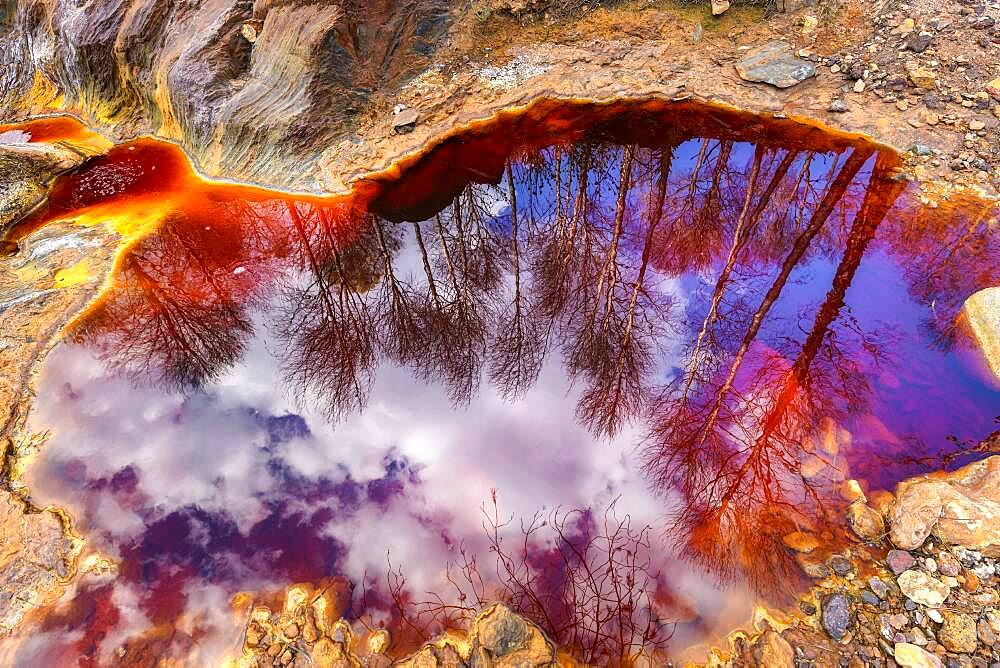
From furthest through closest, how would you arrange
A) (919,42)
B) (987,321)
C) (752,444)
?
1. (919,42)
2. (987,321)
3. (752,444)

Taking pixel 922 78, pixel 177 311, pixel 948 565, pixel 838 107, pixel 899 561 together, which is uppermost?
pixel 922 78

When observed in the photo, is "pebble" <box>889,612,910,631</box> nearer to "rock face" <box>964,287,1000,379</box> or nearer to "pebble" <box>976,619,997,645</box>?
"pebble" <box>976,619,997,645</box>

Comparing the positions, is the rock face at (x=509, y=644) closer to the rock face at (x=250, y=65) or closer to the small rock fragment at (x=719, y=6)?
the rock face at (x=250, y=65)

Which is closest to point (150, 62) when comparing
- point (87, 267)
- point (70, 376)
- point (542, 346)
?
point (87, 267)

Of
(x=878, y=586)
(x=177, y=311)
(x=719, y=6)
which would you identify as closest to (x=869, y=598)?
(x=878, y=586)

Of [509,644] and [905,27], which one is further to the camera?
[905,27]

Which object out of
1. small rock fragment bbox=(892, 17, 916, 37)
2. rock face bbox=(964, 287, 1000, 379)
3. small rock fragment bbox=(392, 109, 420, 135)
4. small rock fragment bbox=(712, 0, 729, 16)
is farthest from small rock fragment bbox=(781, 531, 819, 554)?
small rock fragment bbox=(712, 0, 729, 16)

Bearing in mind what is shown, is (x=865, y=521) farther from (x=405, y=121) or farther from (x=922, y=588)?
(x=405, y=121)

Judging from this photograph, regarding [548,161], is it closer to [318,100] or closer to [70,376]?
[318,100]
